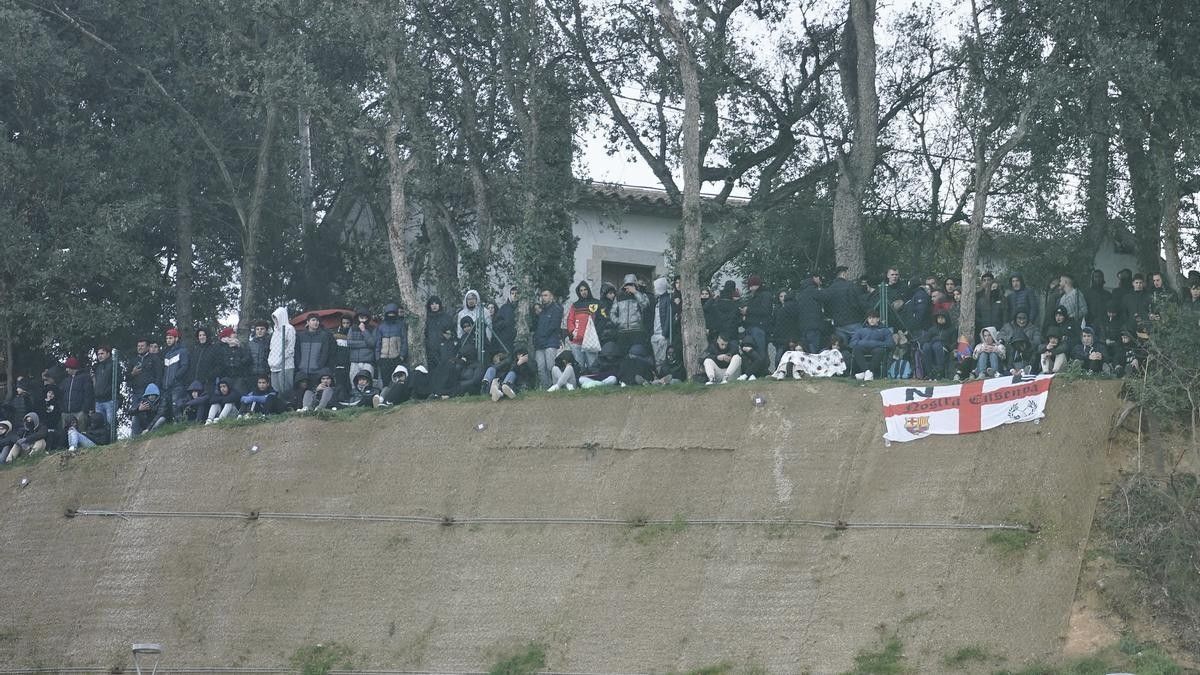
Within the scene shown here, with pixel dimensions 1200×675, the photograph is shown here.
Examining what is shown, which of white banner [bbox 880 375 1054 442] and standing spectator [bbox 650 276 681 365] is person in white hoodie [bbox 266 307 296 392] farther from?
white banner [bbox 880 375 1054 442]

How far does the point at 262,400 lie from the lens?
24.3m

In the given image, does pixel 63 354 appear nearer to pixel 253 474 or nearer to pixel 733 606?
pixel 253 474

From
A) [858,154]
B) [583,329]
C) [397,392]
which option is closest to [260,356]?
[397,392]

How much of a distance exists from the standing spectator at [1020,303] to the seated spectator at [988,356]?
1.17 meters

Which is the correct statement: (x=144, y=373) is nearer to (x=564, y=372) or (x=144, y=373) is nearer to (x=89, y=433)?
(x=89, y=433)

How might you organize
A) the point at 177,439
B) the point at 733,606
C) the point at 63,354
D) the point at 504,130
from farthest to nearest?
the point at 63,354 < the point at 504,130 < the point at 177,439 < the point at 733,606

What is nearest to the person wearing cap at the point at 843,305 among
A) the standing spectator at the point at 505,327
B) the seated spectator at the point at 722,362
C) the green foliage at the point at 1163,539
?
the seated spectator at the point at 722,362

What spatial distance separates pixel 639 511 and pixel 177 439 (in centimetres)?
801

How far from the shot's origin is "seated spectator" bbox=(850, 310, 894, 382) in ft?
72.3

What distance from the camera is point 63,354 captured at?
3084 cm

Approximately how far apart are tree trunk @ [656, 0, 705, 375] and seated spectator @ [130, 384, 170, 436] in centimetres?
863

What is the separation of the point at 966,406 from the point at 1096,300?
3.49 meters

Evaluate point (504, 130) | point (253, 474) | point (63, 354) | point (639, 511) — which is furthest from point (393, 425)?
point (63, 354)

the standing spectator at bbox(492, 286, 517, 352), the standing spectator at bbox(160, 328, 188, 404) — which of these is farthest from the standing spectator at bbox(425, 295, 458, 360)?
the standing spectator at bbox(160, 328, 188, 404)
